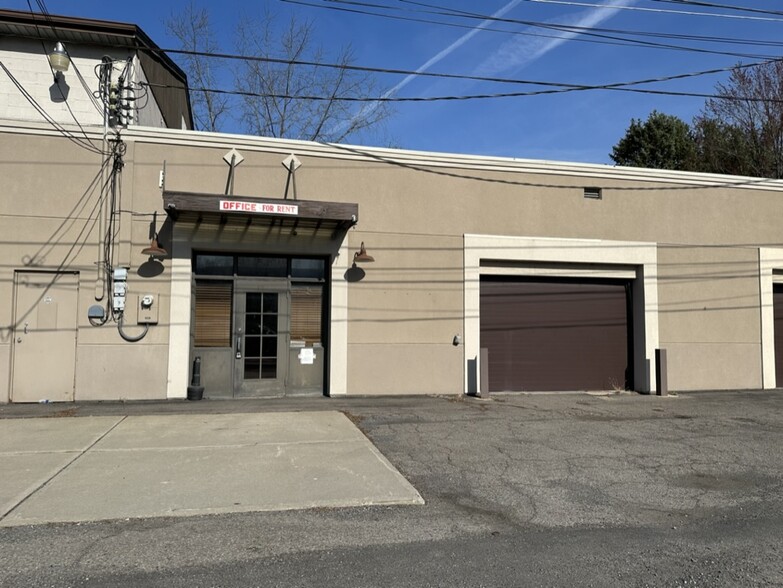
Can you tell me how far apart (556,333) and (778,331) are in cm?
641

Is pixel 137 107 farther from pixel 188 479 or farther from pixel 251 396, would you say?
pixel 188 479

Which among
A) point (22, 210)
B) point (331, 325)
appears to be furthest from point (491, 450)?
Result: point (22, 210)

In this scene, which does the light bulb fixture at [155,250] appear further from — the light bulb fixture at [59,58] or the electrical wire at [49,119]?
the light bulb fixture at [59,58]

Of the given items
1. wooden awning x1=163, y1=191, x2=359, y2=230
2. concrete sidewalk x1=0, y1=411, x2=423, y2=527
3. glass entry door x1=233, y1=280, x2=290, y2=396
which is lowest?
concrete sidewalk x1=0, y1=411, x2=423, y2=527

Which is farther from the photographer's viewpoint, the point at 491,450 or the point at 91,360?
the point at 91,360

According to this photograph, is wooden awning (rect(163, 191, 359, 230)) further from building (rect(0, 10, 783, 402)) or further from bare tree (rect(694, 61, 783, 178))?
bare tree (rect(694, 61, 783, 178))

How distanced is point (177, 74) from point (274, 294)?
28.9 feet

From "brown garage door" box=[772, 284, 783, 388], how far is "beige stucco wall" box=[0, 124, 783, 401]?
111cm

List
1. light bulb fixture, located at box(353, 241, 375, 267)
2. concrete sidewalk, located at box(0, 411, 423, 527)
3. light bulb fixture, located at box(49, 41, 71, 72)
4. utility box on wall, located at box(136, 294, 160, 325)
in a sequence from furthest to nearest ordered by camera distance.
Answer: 1. light bulb fixture, located at box(353, 241, 375, 267)
2. light bulb fixture, located at box(49, 41, 71, 72)
3. utility box on wall, located at box(136, 294, 160, 325)
4. concrete sidewalk, located at box(0, 411, 423, 527)

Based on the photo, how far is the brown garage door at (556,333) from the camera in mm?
13539

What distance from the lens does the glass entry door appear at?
11.9 meters

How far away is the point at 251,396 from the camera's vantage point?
11875mm

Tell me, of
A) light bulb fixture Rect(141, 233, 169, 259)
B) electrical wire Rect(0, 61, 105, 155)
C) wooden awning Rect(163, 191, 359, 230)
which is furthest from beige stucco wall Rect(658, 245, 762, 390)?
electrical wire Rect(0, 61, 105, 155)

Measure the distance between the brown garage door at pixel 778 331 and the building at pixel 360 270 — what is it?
0.09 meters
